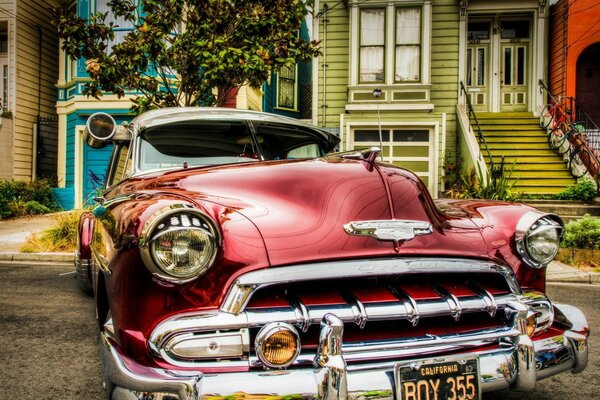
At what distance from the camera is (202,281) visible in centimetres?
179

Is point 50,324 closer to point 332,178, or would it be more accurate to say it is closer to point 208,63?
point 332,178

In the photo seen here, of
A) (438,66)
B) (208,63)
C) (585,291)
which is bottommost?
(585,291)

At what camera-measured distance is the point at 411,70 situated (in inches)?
519

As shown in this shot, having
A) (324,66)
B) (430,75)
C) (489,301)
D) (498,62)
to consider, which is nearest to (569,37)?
(498,62)

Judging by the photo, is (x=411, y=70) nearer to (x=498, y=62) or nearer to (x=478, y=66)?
(x=478, y=66)

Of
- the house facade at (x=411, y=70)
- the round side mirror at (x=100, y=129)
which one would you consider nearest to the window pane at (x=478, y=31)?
the house facade at (x=411, y=70)

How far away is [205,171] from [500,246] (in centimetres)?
137

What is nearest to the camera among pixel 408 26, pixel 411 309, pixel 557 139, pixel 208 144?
pixel 411 309

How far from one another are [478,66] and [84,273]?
40.8 feet

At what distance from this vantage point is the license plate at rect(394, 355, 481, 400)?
1.71m

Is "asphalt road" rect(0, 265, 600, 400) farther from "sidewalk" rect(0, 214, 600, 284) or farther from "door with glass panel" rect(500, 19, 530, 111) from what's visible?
"door with glass panel" rect(500, 19, 530, 111)

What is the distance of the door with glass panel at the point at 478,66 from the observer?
1398cm

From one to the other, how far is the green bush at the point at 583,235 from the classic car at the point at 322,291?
19.0 ft

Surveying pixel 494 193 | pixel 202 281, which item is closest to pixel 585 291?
pixel 494 193
